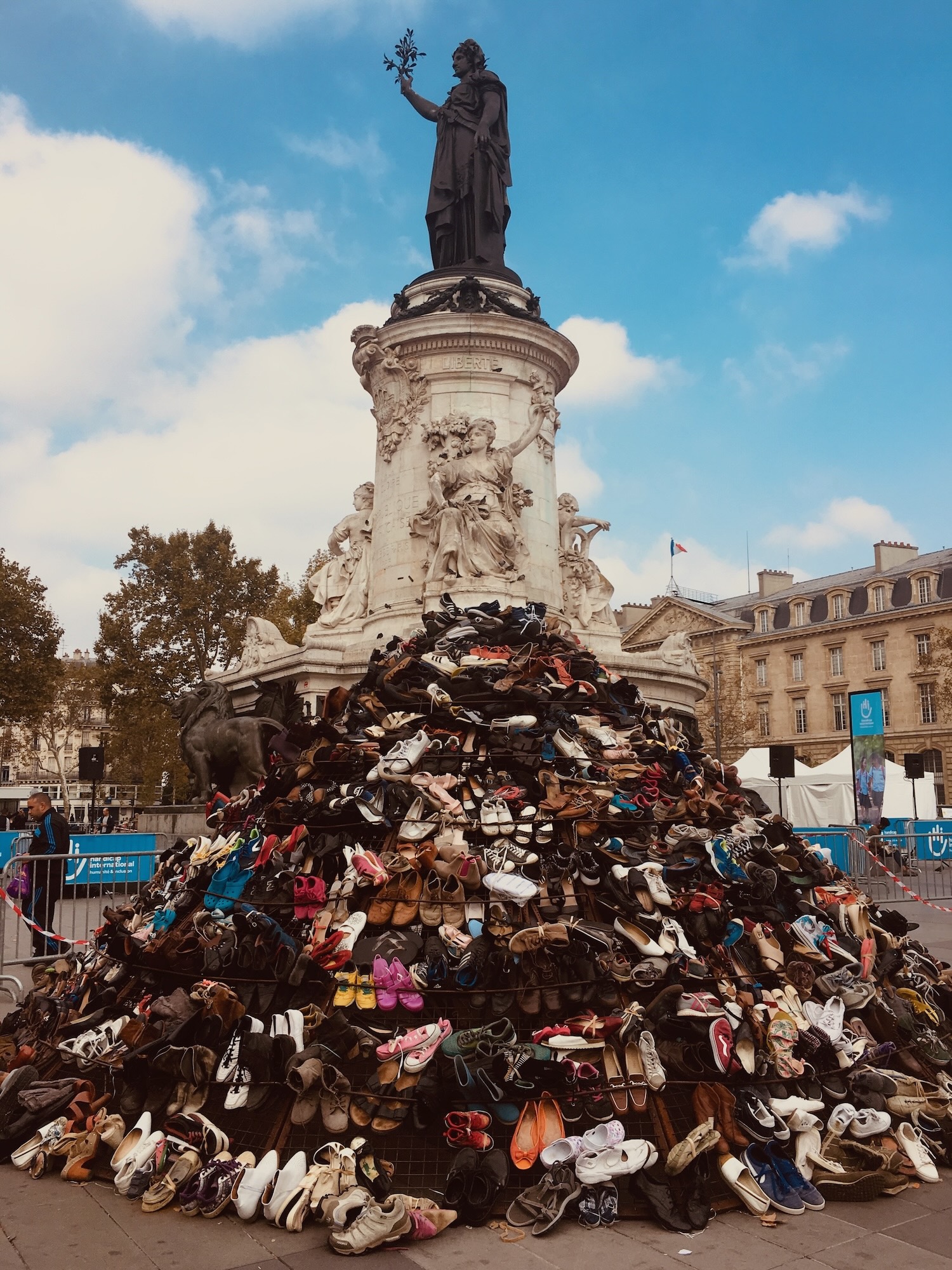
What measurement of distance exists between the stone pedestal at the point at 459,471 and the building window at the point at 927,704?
3979 cm

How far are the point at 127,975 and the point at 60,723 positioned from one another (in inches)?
1832

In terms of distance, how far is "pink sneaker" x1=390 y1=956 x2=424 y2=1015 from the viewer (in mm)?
4879

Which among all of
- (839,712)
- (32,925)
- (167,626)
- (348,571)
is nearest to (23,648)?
(167,626)

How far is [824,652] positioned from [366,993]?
191ft

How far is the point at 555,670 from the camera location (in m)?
8.00

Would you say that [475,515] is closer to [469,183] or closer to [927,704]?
[469,183]

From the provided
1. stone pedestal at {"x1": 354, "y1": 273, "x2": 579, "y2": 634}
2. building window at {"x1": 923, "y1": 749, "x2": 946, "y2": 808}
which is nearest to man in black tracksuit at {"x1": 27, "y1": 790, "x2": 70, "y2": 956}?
stone pedestal at {"x1": 354, "y1": 273, "x2": 579, "y2": 634}

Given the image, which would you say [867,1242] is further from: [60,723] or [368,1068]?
[60,723]

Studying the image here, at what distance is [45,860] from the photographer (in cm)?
1054

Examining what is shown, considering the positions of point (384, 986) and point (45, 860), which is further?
point (45, 860)

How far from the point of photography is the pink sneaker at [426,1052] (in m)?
4.53

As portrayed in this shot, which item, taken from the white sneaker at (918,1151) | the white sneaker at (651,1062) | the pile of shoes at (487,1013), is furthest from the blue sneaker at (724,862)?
the white sneaker at (918,1151)

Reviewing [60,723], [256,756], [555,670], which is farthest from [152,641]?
[555,670]

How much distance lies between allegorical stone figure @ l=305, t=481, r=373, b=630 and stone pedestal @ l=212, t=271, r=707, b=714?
158 millimetres
